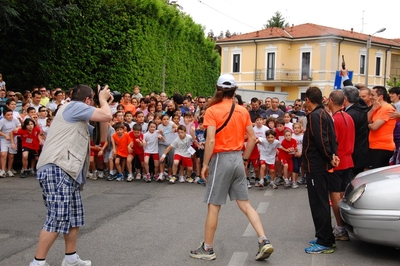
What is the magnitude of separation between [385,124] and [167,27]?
17.7 meters

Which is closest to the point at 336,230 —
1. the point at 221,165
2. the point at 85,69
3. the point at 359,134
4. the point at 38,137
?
the point at 359,134

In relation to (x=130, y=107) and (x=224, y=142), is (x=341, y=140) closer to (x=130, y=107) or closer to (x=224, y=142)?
(x=224, y=142)

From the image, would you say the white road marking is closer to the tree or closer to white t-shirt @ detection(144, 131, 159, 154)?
white t-shirt @ detection(144, 131, 159, 154)

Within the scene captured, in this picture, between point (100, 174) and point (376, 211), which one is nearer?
point (376, 211)

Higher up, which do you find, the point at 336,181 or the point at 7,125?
the point at 7,125

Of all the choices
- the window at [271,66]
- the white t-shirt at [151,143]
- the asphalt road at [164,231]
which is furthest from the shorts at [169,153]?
the window at [271,66]

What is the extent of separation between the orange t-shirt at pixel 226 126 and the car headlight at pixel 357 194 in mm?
1469

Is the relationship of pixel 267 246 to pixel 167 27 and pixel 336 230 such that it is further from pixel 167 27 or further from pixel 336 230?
pixel 167 27

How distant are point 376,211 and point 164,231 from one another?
2.89m

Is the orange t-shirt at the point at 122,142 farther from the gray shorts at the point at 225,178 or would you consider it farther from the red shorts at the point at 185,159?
the gray shorts at the point at 225,178

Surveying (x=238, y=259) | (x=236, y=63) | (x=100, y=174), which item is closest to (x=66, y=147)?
(x=238, y=259)

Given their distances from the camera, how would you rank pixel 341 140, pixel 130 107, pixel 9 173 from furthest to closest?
pixel 130 107, pixel 9 173, pixel 341 140

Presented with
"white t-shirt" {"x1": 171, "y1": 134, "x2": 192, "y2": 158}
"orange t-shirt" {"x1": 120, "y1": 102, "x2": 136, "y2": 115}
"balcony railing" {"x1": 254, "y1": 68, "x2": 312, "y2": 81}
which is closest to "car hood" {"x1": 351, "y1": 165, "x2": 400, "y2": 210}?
"white t-shirt" {"x1": 171, "y1": 134, "x2": 192, "y2": 158}

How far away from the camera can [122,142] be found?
12.5 m
